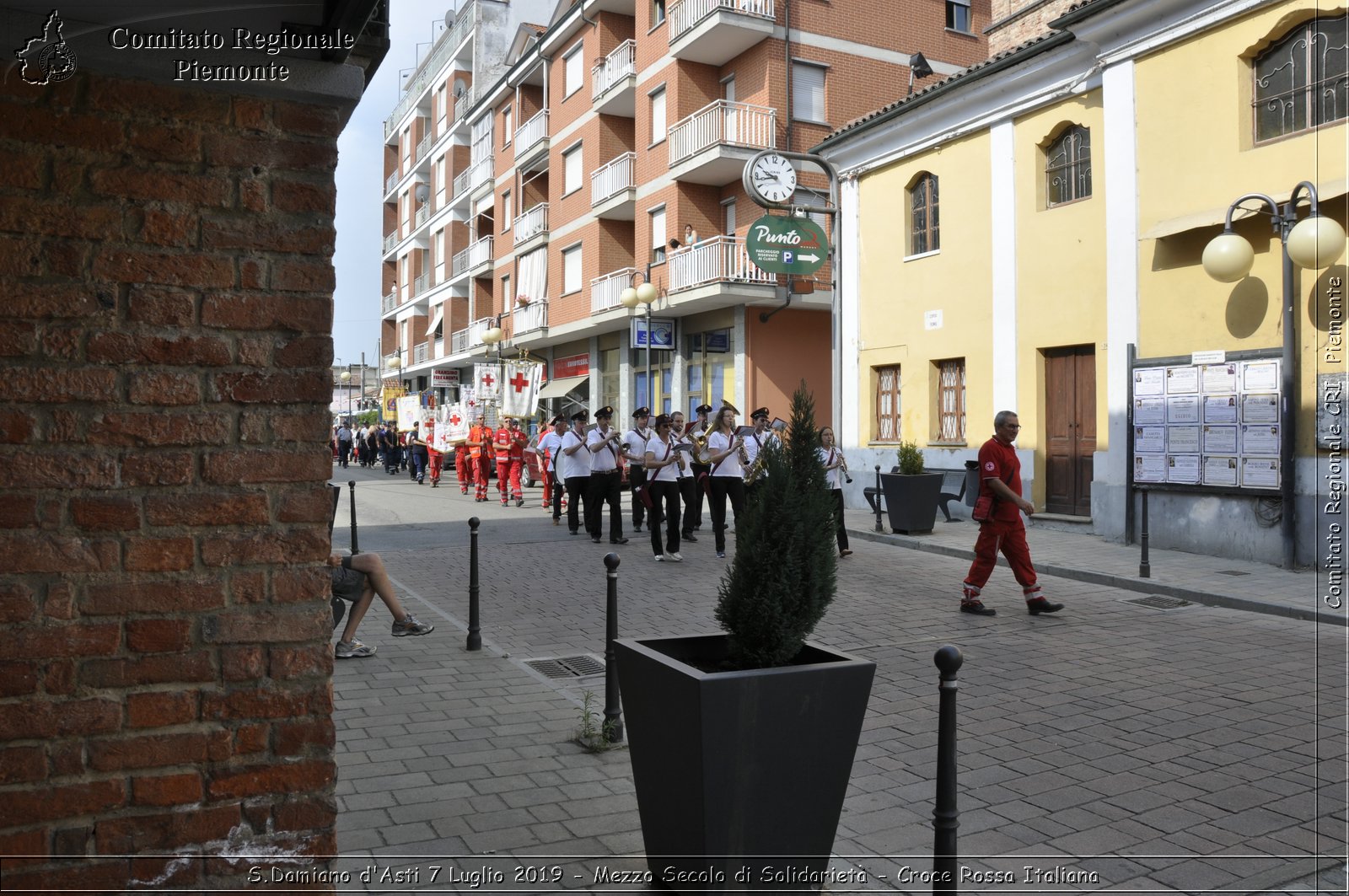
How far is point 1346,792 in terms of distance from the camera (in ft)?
15.9

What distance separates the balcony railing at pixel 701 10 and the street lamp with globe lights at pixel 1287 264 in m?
15.1

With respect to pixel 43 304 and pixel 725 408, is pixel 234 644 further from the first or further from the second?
pixel 725 408

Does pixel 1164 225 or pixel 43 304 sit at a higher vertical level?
pixel 1164 225

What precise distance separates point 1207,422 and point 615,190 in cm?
1986

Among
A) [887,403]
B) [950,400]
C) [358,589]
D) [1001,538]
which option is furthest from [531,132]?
[358,589]

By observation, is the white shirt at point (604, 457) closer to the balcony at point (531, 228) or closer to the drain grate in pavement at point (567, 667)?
the drain grate in pavement at point (567, 667)

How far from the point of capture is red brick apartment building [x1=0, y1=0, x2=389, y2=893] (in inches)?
106

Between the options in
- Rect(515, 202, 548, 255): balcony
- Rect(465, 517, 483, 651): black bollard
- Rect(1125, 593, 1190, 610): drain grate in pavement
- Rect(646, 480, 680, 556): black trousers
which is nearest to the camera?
Rect(465, 517, 483, 651): black bollard

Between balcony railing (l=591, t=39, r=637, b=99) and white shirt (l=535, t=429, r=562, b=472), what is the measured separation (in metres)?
13.6

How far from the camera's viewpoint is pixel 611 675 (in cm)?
567

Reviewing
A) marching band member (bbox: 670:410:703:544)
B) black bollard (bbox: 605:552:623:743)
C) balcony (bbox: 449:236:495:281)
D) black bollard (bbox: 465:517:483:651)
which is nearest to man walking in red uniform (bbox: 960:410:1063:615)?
black bollard (bbox: 465:517:483:651)

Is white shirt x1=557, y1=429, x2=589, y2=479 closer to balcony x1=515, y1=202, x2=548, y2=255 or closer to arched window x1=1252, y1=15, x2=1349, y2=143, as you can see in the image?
arched window x1=1252, y1=15, x2=1349, y2=143

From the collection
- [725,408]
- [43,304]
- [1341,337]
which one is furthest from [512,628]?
[1341,337]

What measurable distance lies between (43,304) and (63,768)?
1194mm
